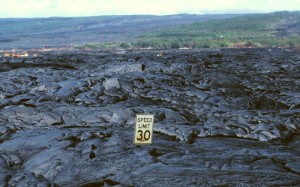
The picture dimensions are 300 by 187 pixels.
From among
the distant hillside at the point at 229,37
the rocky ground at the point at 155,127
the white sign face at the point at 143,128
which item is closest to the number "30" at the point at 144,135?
the white sign face at the point at 143,128

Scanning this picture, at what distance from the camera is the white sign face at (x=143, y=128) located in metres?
9.05

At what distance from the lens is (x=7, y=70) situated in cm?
2316

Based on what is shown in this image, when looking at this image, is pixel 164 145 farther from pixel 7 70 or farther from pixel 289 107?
pixel 7 70

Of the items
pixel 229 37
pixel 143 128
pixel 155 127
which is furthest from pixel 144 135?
pixel 229 37

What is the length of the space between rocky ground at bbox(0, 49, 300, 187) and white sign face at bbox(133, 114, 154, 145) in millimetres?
550

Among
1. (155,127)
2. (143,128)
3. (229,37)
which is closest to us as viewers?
(143,128)

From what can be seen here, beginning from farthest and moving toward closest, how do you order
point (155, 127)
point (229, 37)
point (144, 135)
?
point (229, 37)
point (155, 127)
point (144, 135)

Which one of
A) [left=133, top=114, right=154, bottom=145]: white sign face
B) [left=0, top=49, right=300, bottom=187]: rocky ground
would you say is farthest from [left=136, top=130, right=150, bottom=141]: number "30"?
[left=0, top=49, right=300, bottom=187]: rocky ground

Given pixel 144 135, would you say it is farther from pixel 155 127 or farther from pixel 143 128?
pixel 155 127

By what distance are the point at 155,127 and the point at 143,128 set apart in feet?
10.4

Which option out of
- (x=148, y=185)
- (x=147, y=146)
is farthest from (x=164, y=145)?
(x=148, y=185)

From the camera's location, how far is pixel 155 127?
12375 mm

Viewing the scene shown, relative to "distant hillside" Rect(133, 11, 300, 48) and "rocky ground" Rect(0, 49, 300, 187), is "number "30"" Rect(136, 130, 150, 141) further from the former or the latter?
"distant hillside" Rect(133, 11, 300, 48)

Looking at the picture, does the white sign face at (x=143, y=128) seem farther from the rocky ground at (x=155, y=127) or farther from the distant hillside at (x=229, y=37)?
the distant hillside at (x=229, y=37)
